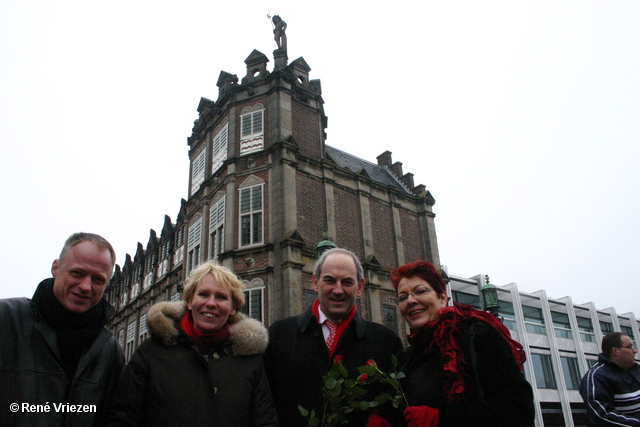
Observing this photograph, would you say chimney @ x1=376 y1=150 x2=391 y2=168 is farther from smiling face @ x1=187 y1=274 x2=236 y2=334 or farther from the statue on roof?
smiling face @ x1=187 y1=274 x2=236 y2=334

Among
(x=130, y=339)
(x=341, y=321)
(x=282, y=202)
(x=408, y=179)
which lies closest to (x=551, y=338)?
(x=408, y=179)

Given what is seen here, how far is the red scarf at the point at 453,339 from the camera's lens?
8.50 ft

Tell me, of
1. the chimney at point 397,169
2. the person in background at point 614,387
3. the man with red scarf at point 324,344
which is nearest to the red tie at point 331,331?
the man with red scarf at point 324,344

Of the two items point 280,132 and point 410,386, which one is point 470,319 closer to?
point 410,386

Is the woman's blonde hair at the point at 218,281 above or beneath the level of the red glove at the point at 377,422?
above

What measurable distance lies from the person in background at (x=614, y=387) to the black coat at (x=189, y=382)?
3.62 metres

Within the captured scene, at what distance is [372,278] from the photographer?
701 inches

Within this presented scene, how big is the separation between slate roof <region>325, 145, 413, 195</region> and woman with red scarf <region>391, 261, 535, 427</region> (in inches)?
789

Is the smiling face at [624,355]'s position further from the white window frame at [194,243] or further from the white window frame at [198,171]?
the white window frame at [198,171]

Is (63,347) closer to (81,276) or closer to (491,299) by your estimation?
(81,276)

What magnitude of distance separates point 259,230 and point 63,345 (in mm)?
13846

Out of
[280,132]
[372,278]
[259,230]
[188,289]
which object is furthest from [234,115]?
[188,289]

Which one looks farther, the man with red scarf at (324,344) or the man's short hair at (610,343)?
the man's short hair at (610,343)

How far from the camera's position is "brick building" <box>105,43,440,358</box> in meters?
16.0
